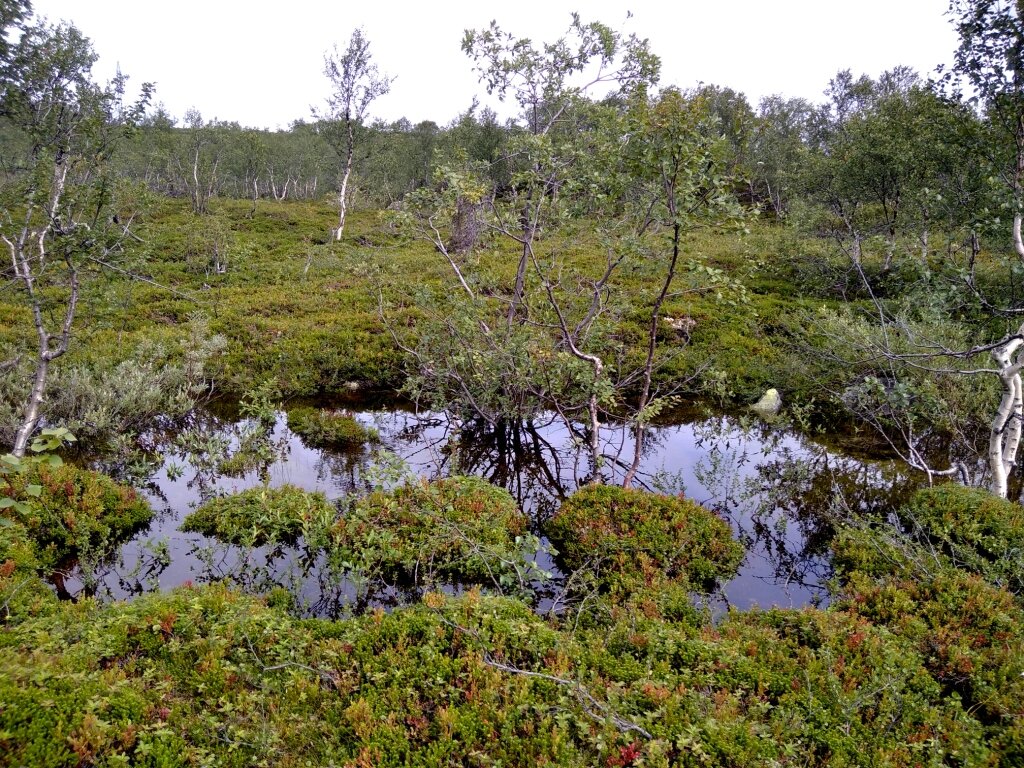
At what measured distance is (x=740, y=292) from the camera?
8.82m

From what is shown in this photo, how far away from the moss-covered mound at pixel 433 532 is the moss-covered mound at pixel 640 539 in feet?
2.86

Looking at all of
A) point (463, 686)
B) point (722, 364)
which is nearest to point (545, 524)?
point (463, 686)

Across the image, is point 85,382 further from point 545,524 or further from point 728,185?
point 728,185

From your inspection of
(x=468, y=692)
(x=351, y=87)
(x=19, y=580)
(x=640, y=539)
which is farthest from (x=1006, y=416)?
(x=351, y=87)

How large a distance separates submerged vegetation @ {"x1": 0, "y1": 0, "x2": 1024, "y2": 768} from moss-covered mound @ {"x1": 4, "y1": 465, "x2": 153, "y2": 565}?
0.05 m

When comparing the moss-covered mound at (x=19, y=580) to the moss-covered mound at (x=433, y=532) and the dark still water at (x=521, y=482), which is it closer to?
the dark still water at (x=521, y=482)

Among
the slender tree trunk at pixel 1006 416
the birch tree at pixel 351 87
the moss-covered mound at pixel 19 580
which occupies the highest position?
the birch tree at pixel 351 87

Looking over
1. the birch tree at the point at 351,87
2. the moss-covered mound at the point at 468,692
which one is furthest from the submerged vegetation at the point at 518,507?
the birch tree at the point at 351,87

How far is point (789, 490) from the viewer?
10844 mm

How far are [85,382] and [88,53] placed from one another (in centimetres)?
622

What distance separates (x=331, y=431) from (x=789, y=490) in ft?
30.2

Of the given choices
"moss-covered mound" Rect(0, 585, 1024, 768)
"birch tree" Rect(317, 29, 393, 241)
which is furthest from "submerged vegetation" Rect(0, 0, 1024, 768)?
"birch tree" Rect(317, 29, 393, 241)

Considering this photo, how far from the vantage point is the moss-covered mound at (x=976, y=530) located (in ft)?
23.8

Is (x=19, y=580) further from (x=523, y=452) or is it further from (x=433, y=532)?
(x=523, y=452)
